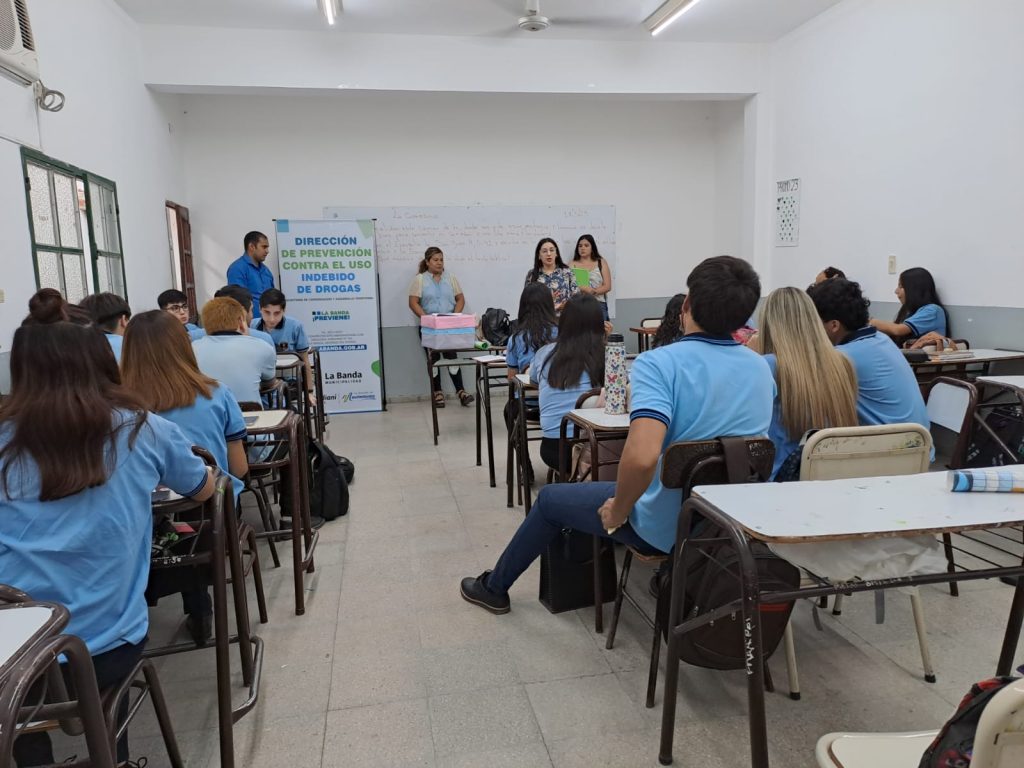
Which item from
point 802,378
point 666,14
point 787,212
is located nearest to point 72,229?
point 802,378

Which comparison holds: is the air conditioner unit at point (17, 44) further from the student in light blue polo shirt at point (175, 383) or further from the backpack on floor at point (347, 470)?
the backpack on floor at point (347, 470)

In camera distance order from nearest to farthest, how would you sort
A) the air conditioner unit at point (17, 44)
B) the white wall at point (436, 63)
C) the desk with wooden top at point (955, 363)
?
the air conditioner unit at point (17, 44), the desk with wooden top at point (955, 363), the white wall at point (436, 63)

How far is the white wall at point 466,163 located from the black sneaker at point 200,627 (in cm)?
486

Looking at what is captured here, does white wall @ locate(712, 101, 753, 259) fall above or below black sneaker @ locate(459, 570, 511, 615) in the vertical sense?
above

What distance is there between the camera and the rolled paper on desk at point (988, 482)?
4.54 ft

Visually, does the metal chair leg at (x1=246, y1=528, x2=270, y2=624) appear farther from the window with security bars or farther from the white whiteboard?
the white whiteboard

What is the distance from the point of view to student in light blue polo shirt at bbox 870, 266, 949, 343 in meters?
4.37

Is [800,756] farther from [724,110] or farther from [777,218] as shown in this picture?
[724,110]

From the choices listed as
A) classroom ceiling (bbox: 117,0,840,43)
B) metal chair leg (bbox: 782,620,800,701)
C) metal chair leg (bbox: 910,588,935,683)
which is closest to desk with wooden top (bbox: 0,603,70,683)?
metal chair leg (bbox: 782,620,800,701)

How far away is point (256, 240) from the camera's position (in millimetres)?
5891

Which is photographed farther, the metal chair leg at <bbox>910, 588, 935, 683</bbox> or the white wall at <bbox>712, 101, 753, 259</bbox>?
the white wall at <bbox>712, 101, 753, 259</bbox>

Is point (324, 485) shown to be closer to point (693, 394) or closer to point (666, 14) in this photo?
point (693, 394)

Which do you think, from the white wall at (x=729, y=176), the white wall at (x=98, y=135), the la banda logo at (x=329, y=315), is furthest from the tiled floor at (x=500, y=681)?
the white wall at (x=729, y=176)

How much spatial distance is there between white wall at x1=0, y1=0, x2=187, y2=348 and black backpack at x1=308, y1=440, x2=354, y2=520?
1473mm
